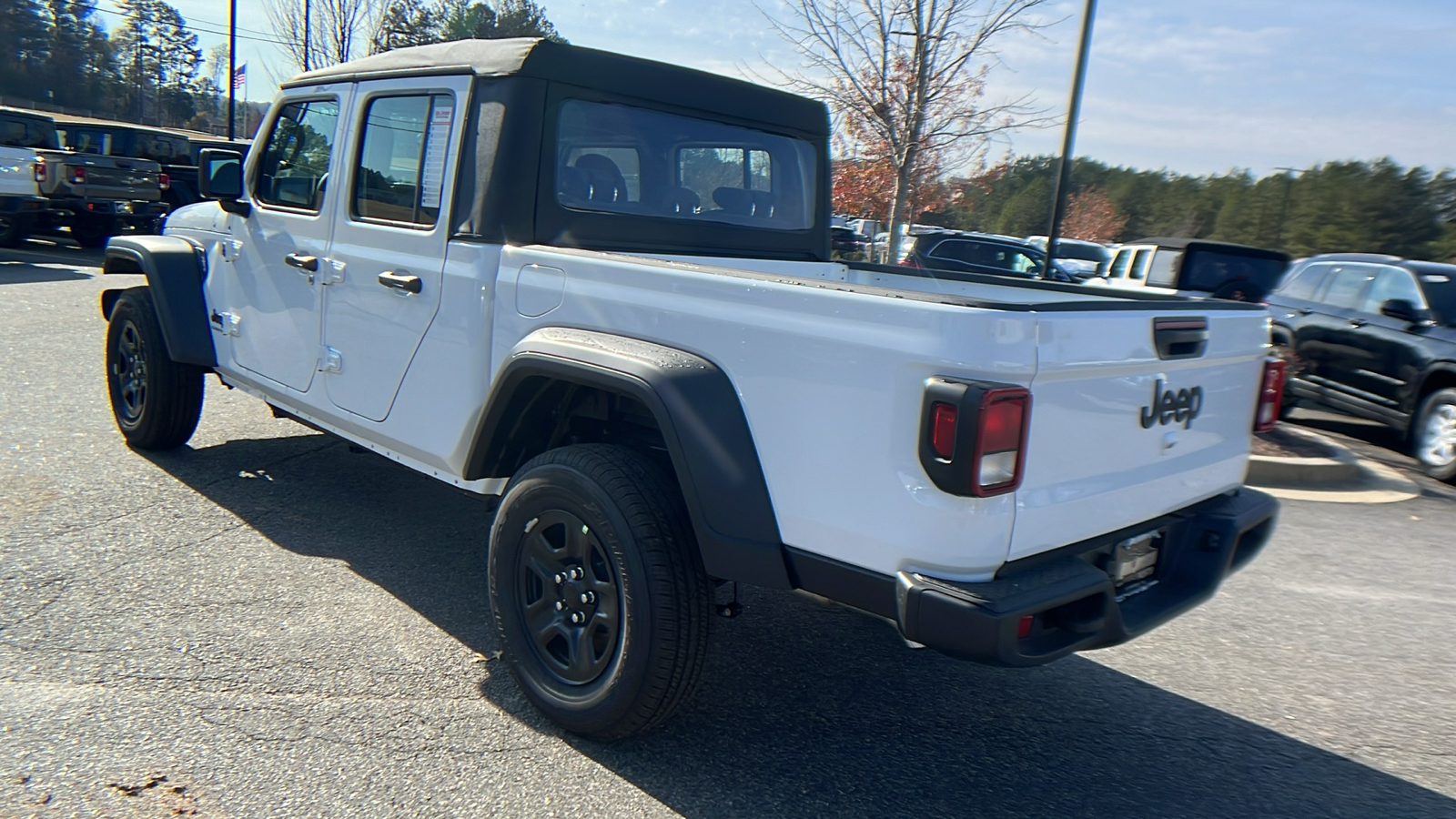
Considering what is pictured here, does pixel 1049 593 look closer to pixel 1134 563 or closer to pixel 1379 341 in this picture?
pixel 1134 563

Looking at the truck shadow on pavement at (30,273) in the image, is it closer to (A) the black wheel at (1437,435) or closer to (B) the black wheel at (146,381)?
(B) the black wheel at (146,381)

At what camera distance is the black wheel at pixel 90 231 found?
1717cm

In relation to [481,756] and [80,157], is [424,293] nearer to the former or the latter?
[481,756]

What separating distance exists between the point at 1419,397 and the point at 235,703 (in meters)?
8.81

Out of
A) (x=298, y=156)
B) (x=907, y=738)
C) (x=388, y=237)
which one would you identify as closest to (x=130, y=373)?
(x=298, y=156)

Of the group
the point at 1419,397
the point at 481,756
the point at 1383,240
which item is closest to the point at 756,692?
the point at 481,756

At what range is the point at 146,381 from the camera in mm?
5480

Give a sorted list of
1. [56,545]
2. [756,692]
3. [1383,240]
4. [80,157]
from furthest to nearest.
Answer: [1383,240]
[80,157]
[56,545]
[756,692]

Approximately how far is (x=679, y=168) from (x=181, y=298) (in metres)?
2.80

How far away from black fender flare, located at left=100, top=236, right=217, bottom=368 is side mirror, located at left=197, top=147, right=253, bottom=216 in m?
0.43

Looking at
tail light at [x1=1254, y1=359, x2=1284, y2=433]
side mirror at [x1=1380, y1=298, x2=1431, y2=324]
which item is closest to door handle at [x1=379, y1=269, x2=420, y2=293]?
tail light at [x1=1254, y1=359, x2=1284, y2=433]

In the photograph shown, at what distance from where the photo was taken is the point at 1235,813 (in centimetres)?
299

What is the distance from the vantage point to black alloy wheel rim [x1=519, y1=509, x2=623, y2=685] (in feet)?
9.89

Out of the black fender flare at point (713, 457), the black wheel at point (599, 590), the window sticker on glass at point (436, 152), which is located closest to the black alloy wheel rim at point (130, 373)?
the window sticker on glass at point (436, 152)
